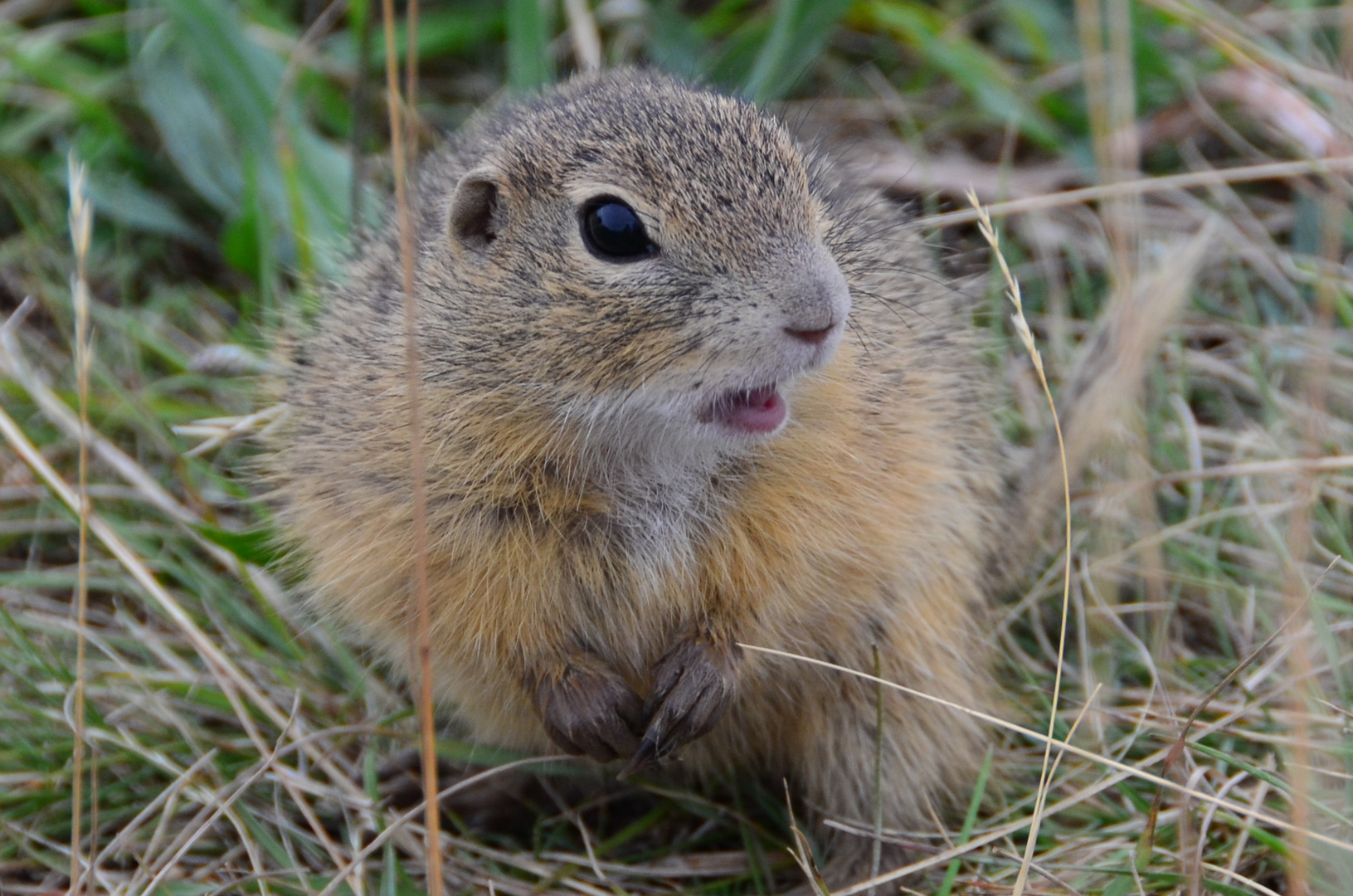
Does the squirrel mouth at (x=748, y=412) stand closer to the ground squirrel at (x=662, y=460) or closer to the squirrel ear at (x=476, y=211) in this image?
the ground squirrel at (x=662, y=460)

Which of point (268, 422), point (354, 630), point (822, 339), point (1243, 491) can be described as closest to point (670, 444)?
point (822, 339)

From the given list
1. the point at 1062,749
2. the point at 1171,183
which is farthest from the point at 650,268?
the point at 1171,183

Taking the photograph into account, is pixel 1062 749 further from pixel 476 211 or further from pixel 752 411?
pixel 476 211

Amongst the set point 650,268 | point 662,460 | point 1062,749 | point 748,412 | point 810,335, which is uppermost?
point 650,268

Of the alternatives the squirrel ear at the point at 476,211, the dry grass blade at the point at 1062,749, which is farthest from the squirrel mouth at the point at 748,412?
the squirrel ear at the point at 476,211

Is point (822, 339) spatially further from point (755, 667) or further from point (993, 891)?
point (993, 891)

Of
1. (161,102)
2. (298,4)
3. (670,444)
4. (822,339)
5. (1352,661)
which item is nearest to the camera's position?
(822,339)

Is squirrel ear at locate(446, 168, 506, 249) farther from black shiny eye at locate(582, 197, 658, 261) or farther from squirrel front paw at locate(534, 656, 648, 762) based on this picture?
squirrel front paw at locate(534, 656, 648, 762)
